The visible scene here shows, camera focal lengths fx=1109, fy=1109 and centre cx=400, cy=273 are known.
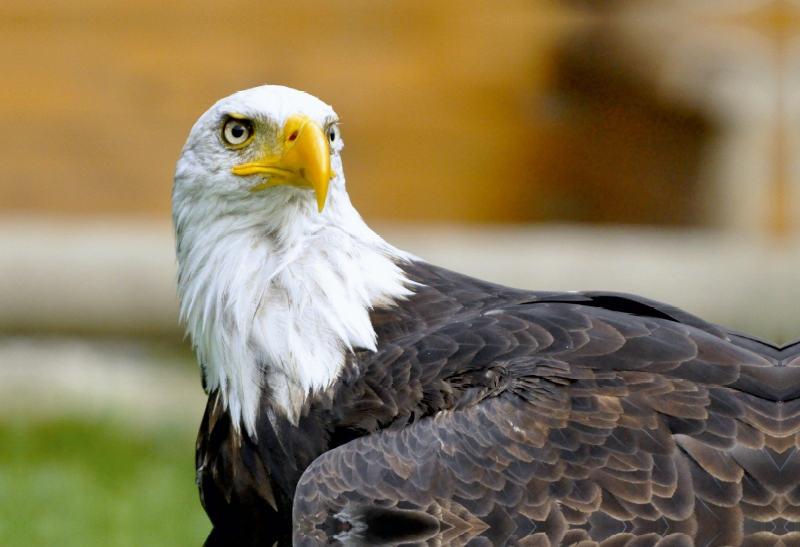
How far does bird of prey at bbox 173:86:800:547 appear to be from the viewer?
8.63 ft

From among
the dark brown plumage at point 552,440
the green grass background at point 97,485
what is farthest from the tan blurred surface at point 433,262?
the dark brown plumage at point 552,440

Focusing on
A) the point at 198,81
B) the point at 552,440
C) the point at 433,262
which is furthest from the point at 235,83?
the point at 552,440

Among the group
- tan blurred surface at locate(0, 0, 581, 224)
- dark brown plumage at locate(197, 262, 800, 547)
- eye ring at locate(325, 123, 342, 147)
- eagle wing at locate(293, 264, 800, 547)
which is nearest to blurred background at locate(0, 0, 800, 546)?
tan blurred surface at locate(0, 0, 581, 224)

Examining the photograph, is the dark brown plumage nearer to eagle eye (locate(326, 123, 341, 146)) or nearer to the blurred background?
eagle eye (locate(326, 123, 341, 146))

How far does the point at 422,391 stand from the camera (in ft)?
9.37

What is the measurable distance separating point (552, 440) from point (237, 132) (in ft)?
4.35

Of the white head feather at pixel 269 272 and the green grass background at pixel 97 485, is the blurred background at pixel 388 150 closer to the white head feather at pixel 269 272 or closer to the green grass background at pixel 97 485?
the green grass background at pixel 97 485

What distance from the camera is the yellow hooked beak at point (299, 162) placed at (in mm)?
3016

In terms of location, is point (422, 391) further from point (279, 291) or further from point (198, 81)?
point (198, 81)

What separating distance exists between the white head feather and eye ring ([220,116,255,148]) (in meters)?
0.02

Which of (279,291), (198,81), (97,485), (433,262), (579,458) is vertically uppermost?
(198,81)

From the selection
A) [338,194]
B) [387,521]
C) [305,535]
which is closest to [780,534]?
[387,521]

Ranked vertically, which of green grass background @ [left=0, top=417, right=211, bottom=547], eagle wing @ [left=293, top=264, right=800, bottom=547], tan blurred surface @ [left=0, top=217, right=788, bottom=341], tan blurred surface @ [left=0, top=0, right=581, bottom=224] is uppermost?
tan blurred surface @ [left=0, top=0, right=581, bottom=224]

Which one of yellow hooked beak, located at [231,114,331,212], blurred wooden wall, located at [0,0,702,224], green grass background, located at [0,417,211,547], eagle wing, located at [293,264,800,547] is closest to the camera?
eagle wing, located at [293,264,800,547]
